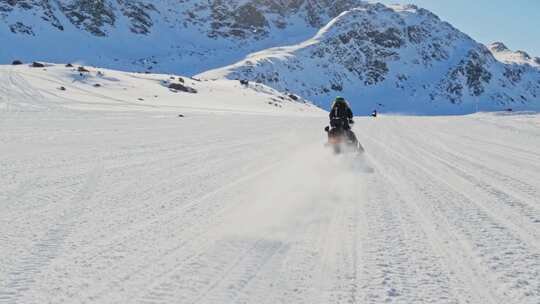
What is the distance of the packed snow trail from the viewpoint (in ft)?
12.6

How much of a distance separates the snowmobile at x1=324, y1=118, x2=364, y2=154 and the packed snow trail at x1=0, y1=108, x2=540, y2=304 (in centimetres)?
157

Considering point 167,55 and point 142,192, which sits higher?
point 167,55

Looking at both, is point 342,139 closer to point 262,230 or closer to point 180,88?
point 262,230

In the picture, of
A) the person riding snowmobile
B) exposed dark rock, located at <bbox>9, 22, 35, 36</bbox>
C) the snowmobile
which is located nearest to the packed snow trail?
the snowmobile

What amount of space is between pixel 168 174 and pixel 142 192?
1717 mm

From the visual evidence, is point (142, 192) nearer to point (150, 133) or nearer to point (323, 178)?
point (323, 178)

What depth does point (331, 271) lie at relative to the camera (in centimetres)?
425

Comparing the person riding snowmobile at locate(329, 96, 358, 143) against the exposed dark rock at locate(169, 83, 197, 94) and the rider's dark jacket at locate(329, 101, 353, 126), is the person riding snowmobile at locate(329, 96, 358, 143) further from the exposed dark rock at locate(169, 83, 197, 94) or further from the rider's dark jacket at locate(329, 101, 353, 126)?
the exposed dark rock at locate(169, 83, 197, 94)

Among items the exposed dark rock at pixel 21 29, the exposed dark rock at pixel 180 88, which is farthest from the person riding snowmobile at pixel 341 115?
the exposed dark rock at pixel 21 29

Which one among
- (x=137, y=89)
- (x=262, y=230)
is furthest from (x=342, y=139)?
(x=137, y=89)

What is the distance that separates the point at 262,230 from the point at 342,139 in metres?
7.71

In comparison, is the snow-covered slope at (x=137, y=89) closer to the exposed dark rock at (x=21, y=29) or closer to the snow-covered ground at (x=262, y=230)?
the snow-covered ground at (x=262, y=230)

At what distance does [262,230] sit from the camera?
551 centimetres

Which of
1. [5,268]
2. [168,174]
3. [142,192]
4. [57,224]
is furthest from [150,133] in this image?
[5,268]
